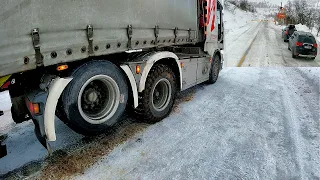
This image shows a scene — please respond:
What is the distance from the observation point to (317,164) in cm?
337

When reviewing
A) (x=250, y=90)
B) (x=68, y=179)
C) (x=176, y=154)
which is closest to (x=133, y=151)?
(x=176, y=154)

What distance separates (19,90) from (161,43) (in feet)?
8.62

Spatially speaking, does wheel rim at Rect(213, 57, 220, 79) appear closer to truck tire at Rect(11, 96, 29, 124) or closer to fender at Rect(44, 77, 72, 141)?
fender at Rect(44, 77, 72, 141)

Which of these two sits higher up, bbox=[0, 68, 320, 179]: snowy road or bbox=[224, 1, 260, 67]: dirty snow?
bbox=[224, 1, 260, 67]: dirty snow

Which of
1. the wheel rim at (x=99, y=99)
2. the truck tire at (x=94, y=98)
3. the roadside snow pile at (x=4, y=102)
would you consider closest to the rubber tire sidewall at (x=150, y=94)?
the truck tire at (x=94, y=98)

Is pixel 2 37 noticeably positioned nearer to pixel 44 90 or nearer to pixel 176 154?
pixel 44 90

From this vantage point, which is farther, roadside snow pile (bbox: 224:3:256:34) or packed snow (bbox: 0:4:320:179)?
roadside snow pile (bbox: 224:3:256:34)

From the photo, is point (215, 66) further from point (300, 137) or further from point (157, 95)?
point (300, 137)

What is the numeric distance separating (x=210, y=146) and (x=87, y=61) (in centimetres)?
238

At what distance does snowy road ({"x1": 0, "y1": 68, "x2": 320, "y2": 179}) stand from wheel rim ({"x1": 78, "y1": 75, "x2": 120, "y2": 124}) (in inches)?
20.7

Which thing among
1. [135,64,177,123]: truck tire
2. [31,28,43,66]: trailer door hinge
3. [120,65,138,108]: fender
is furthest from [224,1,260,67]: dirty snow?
[31,28,43,66]: trailer door hinge

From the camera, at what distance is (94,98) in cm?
369

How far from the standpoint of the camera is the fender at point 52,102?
3.01 meters

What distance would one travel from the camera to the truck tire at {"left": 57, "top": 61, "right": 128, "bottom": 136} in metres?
3.26
